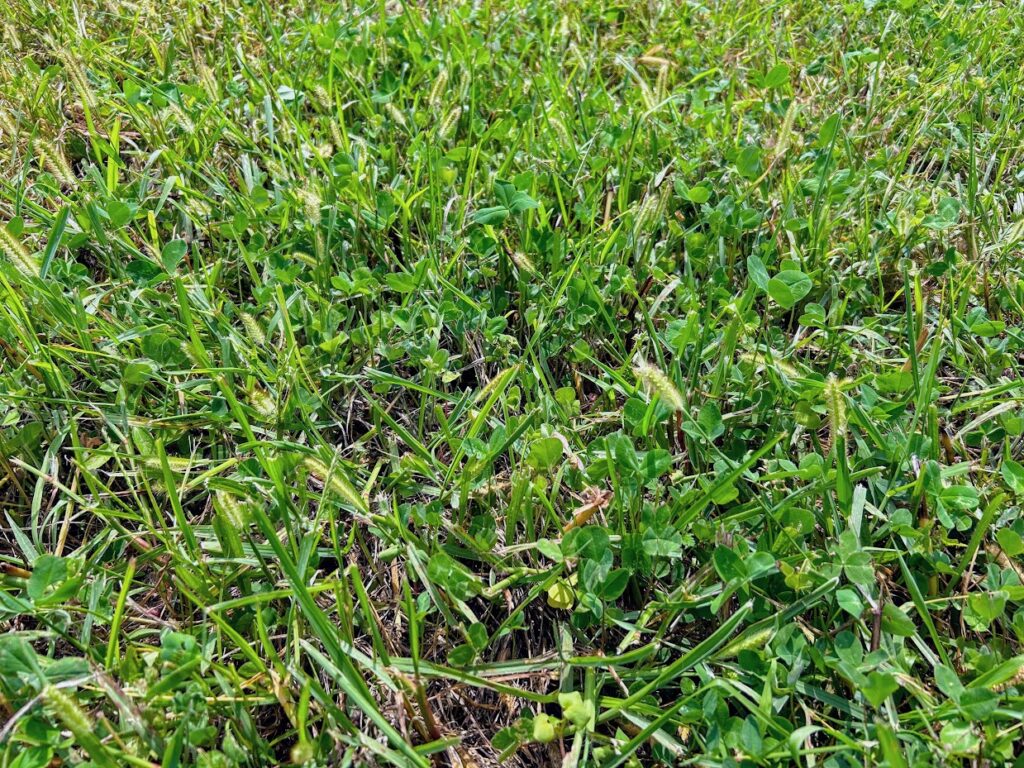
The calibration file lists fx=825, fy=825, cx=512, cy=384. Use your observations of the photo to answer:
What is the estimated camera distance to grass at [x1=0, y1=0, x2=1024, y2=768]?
131 cm

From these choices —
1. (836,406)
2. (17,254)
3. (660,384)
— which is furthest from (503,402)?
(17,254)

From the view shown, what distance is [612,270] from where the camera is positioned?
6.46ft

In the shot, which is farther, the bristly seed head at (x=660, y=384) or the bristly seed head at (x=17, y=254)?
the bristly seed head at (x=17, y=254)

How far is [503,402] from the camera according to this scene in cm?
167

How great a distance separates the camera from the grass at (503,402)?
4.30 feet

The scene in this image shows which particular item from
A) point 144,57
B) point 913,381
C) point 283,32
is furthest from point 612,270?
point 144,57

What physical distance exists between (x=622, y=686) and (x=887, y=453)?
26.7 inches

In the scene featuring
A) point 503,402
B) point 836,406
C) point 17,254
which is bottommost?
point 503,402

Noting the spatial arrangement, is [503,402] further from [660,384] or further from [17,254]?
[17,254]

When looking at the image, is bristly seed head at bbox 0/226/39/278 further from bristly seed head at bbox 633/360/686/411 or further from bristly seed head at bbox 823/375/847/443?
bristly seed head at bbox 823/375/847/443

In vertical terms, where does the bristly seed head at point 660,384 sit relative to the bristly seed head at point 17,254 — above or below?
above

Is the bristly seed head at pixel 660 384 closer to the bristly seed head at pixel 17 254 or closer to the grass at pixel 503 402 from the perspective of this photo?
the grass at pixel 503 402

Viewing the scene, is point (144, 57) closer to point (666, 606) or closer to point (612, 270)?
point (612, 270)

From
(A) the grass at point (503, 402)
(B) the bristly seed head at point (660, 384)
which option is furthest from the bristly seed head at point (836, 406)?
(B) the bristly seed head at point (660, 384)
